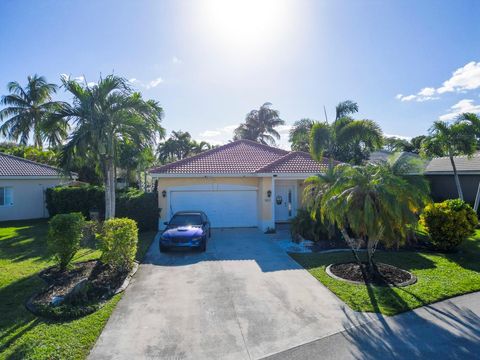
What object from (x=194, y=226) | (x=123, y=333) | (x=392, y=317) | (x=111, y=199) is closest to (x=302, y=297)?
(x=392, y=317)

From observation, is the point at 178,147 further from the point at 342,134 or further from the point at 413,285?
the point at 413,285

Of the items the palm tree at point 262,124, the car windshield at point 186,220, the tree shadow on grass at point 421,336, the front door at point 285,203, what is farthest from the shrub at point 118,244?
the palm tree at point 262,124

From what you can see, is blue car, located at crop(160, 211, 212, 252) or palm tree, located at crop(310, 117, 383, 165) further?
palm tree, located at crop(310, 117, 383, 165)

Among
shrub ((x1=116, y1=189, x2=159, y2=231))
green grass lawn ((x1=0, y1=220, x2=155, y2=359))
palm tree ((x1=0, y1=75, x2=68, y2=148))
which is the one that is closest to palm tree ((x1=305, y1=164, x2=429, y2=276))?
green grass lawn ((x1=0, y1=220, x2=155, y2=359))

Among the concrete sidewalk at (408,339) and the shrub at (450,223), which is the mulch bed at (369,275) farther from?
the shrub at (450,223)

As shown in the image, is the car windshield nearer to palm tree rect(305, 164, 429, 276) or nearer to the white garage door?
the white garage door

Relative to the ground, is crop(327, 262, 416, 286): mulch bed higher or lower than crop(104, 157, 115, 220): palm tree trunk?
lower

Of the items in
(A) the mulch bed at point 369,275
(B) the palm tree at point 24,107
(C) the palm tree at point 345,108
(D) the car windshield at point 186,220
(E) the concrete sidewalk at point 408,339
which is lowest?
(E) the concrete sidewalk at point 408,339

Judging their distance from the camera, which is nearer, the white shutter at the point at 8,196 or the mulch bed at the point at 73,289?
the mulch bed at the point at 73,289
